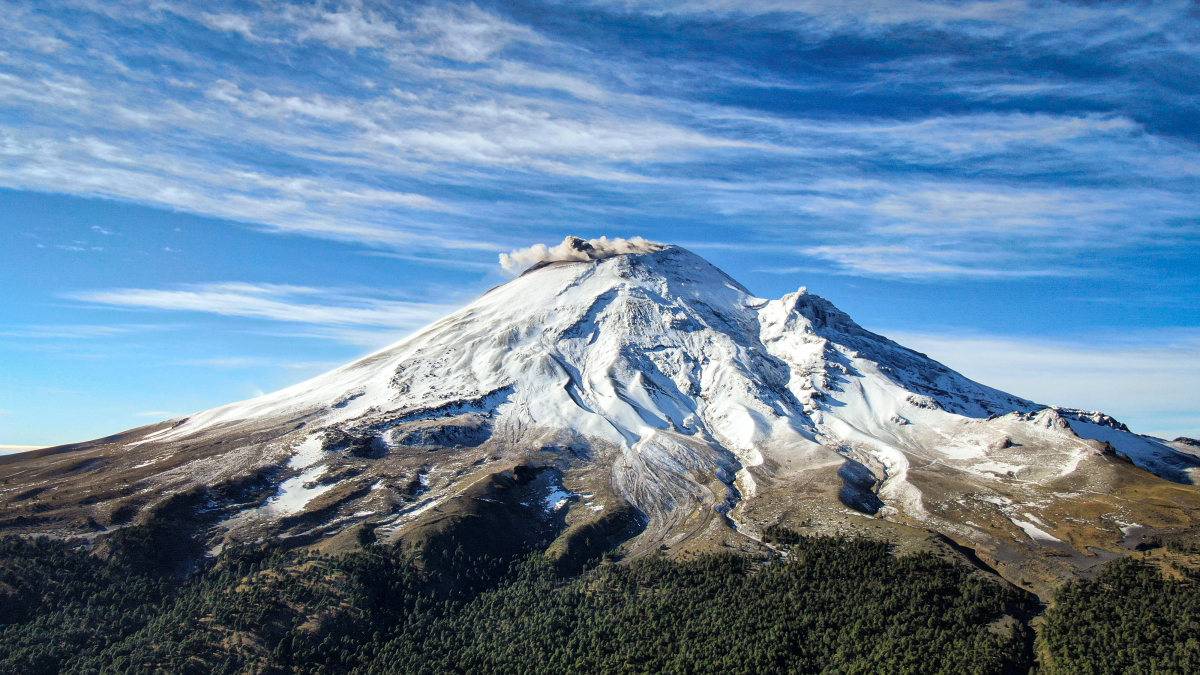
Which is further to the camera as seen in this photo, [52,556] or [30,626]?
[52,556]

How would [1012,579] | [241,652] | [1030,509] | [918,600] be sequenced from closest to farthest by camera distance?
[241,652] → [918,600] → [1012,579] → [1030,509]

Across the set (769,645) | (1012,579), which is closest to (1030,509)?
(1012,579)

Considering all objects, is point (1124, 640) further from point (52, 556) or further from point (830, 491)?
point (52, 556)

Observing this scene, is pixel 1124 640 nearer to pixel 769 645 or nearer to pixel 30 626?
pixel 769 645

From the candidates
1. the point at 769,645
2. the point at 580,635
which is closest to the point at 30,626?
the point at 580,635

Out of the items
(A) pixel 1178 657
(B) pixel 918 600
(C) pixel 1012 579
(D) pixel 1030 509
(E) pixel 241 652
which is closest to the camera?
(A) pixel 1178 657

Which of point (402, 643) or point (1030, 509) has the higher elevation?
point (1030, 509)

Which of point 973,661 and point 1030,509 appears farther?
point 1030,509

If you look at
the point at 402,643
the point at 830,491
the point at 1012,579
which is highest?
the point at 830,491

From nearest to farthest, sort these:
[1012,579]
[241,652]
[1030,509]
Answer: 1. [241,652]
2. [1012,579]
3. [1030,509]
